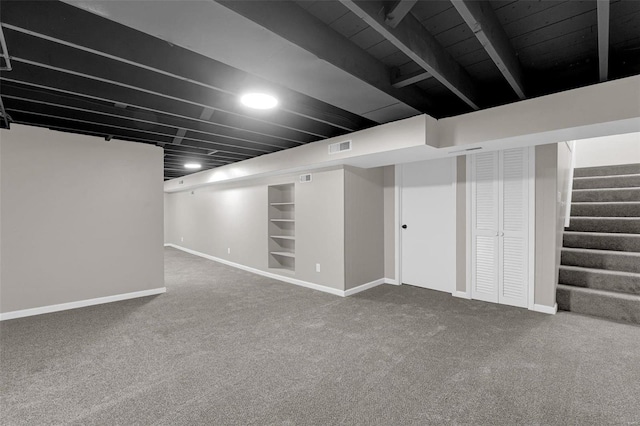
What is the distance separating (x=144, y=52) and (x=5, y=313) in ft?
12.4

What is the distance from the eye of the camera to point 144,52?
2.14 m

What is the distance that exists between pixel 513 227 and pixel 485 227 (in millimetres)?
338

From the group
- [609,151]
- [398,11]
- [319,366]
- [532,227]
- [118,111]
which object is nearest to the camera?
[398,11]

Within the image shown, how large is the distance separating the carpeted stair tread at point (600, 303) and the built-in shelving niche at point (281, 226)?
13.9 feet

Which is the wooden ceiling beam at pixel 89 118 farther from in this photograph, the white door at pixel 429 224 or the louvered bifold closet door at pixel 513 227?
the louvered bifold closet door at pixel 513 227

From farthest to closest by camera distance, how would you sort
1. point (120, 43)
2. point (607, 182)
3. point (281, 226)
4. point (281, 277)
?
point (281, 226) < point (281, 277) < point (607, 182) < point (120, 43)

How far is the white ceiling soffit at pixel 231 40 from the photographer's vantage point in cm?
155

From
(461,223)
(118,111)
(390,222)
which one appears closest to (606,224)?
(461,223)

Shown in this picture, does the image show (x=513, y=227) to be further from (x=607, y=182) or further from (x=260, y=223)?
(x=260, y=223)

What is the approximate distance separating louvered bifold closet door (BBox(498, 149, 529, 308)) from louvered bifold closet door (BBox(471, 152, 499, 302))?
7cm

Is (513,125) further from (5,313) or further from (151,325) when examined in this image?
(5,313)

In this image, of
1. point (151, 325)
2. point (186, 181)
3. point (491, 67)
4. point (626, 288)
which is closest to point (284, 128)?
point (491, 67)

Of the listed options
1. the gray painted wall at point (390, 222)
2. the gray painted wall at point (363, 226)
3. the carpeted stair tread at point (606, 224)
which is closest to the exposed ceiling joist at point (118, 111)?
the gray painted wall at point (363, 226)

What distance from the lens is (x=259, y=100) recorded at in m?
2.84
